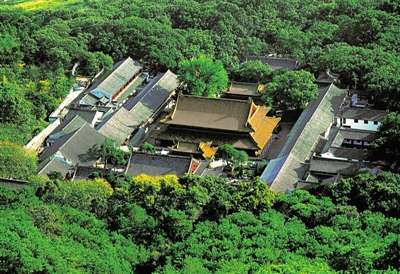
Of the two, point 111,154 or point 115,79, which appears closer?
point 111,154

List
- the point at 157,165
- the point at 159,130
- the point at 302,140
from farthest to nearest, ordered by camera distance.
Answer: the point at 159,130 → the point at 302,140 → the point at 157,165

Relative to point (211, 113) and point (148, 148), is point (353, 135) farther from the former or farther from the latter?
point (148, 148)

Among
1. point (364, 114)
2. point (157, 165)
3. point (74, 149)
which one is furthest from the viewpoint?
point (364, 114)

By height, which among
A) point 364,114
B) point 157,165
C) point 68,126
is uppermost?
point 364,114

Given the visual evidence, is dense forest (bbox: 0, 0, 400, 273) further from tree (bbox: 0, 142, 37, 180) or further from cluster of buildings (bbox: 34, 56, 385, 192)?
cluster of buildings (bbox: 34, 56, 385, 192)

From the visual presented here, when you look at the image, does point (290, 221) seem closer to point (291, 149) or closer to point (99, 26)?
point (291, 149)

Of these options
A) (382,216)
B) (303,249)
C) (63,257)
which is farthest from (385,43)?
(63,257)

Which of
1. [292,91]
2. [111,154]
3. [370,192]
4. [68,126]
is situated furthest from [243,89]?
[370,192]
